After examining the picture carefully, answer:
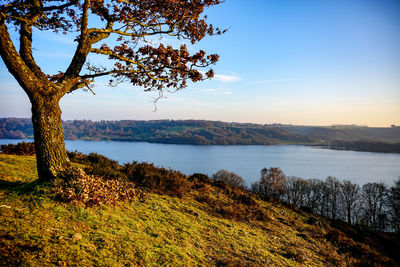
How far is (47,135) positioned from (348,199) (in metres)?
57.9

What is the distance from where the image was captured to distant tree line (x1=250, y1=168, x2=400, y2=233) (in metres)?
41.2

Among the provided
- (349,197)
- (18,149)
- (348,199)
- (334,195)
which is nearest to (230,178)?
(334,195)

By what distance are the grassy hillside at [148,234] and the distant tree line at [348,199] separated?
3691cm

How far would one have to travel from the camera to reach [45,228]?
356cm

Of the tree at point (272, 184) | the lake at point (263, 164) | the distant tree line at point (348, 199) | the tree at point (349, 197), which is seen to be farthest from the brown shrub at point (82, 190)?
the lake at point (263, 164)

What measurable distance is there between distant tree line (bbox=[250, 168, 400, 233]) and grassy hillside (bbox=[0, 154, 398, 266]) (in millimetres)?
36911

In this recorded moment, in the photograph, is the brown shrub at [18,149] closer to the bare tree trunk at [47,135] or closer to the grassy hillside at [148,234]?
the grassy hillside at [148,234]

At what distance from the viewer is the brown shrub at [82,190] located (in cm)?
470

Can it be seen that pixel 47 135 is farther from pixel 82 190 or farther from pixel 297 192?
pixel 297 192

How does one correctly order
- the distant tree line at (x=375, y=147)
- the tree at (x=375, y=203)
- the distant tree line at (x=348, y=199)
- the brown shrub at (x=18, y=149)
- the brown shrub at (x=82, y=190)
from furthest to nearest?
the distant tree line at (x=375, y=147) < the tree at (x=375, y=203) < the distant tree line at (x=348, y=199) < the brown shrub at (x=18, y=149) < the brown shrub at (x=82, y=190)

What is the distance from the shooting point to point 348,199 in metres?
46.2

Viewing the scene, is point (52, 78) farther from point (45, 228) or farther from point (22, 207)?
point (45, 228)

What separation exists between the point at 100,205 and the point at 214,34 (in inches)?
246

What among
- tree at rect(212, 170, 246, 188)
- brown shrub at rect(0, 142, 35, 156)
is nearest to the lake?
tree at rect(212, 170, 246, 188)
